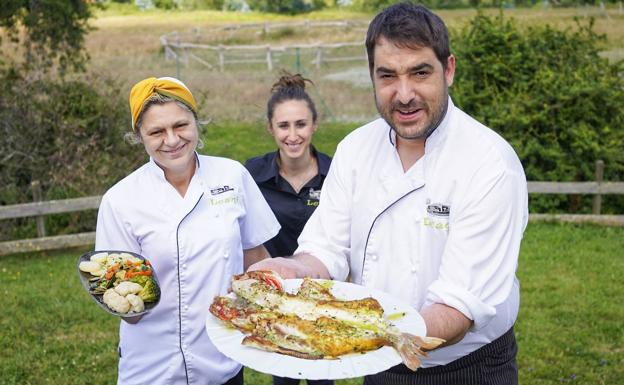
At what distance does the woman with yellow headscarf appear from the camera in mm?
3570

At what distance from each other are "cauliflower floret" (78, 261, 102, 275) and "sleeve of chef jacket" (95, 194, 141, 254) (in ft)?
0.90

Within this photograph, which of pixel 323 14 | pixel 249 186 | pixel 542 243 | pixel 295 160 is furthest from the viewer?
pixel 323 14

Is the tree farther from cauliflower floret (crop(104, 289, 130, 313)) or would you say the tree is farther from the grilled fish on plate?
the grilled fish on plate

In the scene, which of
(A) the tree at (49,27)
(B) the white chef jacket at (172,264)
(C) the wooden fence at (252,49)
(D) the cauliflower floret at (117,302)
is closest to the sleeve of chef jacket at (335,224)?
(B) the white chef jacket at (172,264)

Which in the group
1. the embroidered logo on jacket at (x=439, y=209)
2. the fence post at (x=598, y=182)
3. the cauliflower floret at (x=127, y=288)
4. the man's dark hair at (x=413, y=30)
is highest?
the man's dark hair at (x=413, y=30)

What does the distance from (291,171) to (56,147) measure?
23.1 feet

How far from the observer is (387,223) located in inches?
120

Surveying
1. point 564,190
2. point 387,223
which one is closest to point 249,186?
point 387,223

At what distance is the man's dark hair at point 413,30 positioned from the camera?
2.74 metres

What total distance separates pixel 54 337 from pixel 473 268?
572 centimetres

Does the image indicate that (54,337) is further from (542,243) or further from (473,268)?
(542,243)

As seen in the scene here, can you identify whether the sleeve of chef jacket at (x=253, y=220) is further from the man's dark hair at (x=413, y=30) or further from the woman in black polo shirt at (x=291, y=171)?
the man's dark hair at (x=413, y=30)

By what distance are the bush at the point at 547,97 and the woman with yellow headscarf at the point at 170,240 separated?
8.75 metres

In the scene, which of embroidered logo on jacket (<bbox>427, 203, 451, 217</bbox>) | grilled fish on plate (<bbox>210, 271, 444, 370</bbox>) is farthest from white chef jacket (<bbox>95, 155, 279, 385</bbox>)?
embroidered logo on jacket (<bbox>427, 203, 451, 217</bbox>)
